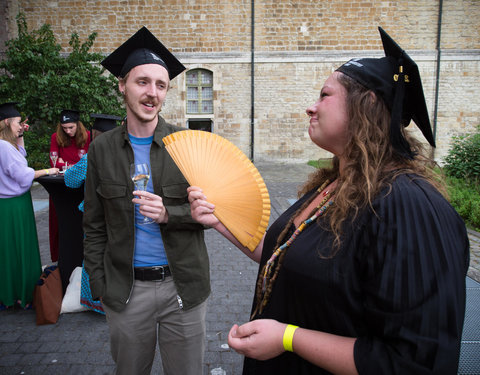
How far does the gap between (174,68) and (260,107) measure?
48.6 feet

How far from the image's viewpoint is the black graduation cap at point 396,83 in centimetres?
110

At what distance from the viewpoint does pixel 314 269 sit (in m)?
1.11

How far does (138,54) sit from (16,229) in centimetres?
281

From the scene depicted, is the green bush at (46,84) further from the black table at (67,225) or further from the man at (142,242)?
the man at (142,242)

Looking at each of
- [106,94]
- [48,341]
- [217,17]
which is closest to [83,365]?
[48,341]

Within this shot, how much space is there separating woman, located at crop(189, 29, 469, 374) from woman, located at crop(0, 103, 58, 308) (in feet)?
10.8

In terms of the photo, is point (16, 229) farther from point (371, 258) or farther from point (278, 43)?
point (278, 43)

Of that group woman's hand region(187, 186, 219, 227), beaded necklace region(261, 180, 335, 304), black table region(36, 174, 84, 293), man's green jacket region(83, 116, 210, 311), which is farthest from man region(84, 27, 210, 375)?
black table region(36, 174, 84, 293)

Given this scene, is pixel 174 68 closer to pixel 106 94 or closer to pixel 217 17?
pixel 106 94

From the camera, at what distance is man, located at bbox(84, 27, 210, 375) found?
6.18ft

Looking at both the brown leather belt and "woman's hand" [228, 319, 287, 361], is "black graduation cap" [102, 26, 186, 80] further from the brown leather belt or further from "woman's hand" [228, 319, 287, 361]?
"woman's hand" [228, 319, 287, 361]

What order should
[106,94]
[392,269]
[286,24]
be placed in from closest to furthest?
[392,269], [106,94], [286,24]

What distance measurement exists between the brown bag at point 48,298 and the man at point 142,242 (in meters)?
1.94

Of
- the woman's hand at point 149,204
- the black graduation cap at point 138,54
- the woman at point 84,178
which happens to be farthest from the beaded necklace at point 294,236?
the woman at point 84,178
